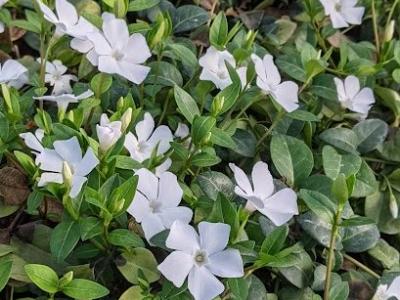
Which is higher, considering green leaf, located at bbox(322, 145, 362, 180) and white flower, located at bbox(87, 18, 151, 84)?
white flower, located at bbox(87, 18, 151, 84)

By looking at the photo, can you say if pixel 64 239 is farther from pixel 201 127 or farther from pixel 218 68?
pixel 218 68

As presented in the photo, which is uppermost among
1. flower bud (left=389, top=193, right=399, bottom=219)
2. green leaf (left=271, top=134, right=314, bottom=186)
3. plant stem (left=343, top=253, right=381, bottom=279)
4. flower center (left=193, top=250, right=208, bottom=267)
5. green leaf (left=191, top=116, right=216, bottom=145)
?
green leaf (left=191, top=116, right=216, bottom=145)

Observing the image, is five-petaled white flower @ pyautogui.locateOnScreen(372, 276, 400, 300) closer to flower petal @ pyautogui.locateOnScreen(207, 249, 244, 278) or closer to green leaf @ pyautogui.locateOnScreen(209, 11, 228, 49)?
flower petal @ pyautogui.locateOnScreen(207, 249, 244, 278)

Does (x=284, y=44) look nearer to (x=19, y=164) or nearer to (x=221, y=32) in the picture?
(x=221, y=32)

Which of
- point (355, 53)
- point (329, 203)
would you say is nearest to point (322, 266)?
point (329, 203)

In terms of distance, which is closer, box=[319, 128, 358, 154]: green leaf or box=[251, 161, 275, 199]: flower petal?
→ box=[251, 161, 275, 199]: flower petal

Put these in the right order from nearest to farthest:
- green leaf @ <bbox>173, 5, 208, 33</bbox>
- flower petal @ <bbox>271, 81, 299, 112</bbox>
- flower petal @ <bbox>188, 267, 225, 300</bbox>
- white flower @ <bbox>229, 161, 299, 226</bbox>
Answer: flower petal @ <bbox>188, 267, 225, 300</bbox>
white flower @ <bbox>229, 161, 299, 226</bbox>
flower petal @ <bbox>271, 81, 299, 112</bbox>
green leaf @ <bbox>173, 5, 208, 33</bbox>

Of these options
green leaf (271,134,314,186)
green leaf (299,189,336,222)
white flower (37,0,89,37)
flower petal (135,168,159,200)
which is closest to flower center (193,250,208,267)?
flower petal (135,168,159,200)
